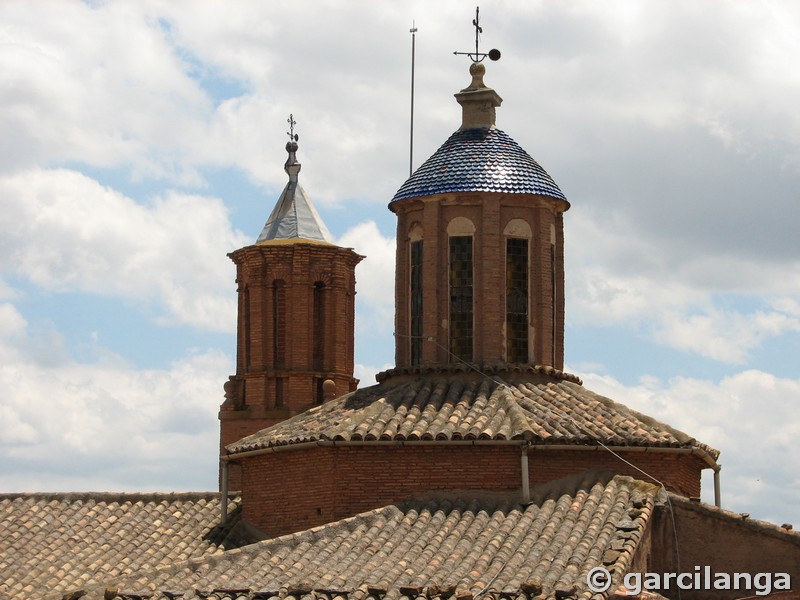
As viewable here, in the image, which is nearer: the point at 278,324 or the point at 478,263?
the point at 478,263

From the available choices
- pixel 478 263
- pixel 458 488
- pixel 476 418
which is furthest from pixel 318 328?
pixel 458 488

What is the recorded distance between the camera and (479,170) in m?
25.8

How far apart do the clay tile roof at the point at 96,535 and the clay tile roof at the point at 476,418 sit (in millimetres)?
1830

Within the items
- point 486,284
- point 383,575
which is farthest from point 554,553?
point 486,284

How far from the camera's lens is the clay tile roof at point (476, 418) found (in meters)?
22.6

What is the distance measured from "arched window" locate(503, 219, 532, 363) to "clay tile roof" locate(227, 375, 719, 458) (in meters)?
0.78

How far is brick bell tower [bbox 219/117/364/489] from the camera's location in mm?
41312

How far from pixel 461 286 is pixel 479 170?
1.85 meters

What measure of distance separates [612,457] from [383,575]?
458 cm

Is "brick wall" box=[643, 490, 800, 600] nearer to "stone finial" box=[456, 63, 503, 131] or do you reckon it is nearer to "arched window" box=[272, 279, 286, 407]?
"stone finial" box=[456, 63, 503, 131]

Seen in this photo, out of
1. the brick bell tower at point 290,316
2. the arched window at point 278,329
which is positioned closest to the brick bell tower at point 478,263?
the brick bell tower at point 290,316

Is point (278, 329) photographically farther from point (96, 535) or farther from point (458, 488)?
point (458, 488)

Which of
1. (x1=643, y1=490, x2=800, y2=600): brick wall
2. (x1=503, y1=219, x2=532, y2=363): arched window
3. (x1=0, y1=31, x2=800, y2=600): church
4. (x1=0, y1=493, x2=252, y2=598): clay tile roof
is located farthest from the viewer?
(x1=503, y1=219, x2=532, y2=363): arched window

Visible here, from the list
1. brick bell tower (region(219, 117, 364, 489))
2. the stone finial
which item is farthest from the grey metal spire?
the stone finial
